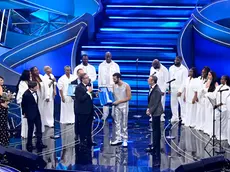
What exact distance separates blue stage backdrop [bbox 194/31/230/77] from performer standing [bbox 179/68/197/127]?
281 centimetres

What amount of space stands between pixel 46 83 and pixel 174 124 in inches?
143

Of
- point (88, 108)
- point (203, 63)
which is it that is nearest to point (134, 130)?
point (88, 108)

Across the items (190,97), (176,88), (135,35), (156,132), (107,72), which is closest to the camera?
(156,132)

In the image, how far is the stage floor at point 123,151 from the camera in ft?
29.0

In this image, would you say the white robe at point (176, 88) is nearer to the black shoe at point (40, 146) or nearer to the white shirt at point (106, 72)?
the white shirt at point (106, 72)

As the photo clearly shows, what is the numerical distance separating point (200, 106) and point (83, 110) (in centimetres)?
329

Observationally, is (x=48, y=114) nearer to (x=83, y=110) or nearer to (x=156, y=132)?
(x=83, y=110)

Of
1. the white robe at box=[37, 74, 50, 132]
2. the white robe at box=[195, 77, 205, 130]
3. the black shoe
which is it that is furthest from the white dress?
the black shoe

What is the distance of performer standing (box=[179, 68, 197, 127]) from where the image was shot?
11872 mm

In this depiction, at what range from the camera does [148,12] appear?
17.4 m

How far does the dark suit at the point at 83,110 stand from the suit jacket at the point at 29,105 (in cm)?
92

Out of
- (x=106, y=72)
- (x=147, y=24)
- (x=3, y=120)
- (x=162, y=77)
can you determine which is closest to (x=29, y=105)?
(x=3, y=120)

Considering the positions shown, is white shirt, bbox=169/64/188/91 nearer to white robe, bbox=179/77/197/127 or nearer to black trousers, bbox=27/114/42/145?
white robe, bbox=179/77/197/127

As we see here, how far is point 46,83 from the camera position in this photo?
11945 mm
